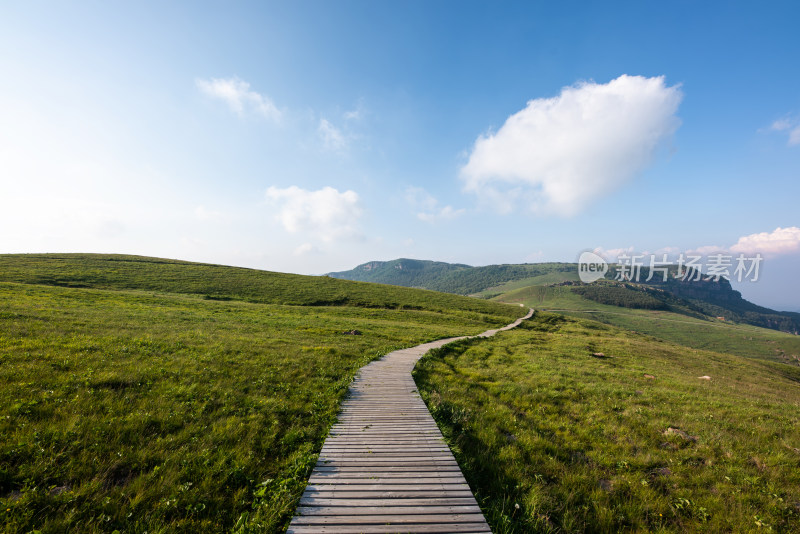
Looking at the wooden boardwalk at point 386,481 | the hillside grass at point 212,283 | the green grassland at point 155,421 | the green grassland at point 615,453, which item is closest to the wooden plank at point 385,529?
the wooden boardwalk at point 386,481

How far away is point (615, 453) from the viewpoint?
9.73 metres

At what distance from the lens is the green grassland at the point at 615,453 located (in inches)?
274

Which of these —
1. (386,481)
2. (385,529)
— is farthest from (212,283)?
(385,529)

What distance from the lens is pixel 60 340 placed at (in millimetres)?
14047

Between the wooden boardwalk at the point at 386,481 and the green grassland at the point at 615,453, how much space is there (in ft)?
2.70

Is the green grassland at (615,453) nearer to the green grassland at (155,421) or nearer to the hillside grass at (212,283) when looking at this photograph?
the green grassland at (155,421)

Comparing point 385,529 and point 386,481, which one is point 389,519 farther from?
point 386,481

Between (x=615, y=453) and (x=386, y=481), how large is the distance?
8.22 m

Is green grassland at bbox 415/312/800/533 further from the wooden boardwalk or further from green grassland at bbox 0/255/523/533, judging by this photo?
green grassland at bbox 0/255/523/533

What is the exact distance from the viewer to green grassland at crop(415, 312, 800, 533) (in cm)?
696

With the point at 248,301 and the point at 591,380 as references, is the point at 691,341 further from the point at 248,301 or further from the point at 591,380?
the point at 248,301

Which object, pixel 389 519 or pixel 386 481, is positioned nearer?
pixel 389 519

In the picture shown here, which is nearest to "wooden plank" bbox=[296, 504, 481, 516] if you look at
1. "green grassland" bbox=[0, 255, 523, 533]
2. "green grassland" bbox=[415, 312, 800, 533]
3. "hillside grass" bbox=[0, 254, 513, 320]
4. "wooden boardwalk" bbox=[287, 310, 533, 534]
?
"wooden boardwalk" bbox=[287, 310, 533, 534]

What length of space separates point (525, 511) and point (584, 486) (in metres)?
2.40
